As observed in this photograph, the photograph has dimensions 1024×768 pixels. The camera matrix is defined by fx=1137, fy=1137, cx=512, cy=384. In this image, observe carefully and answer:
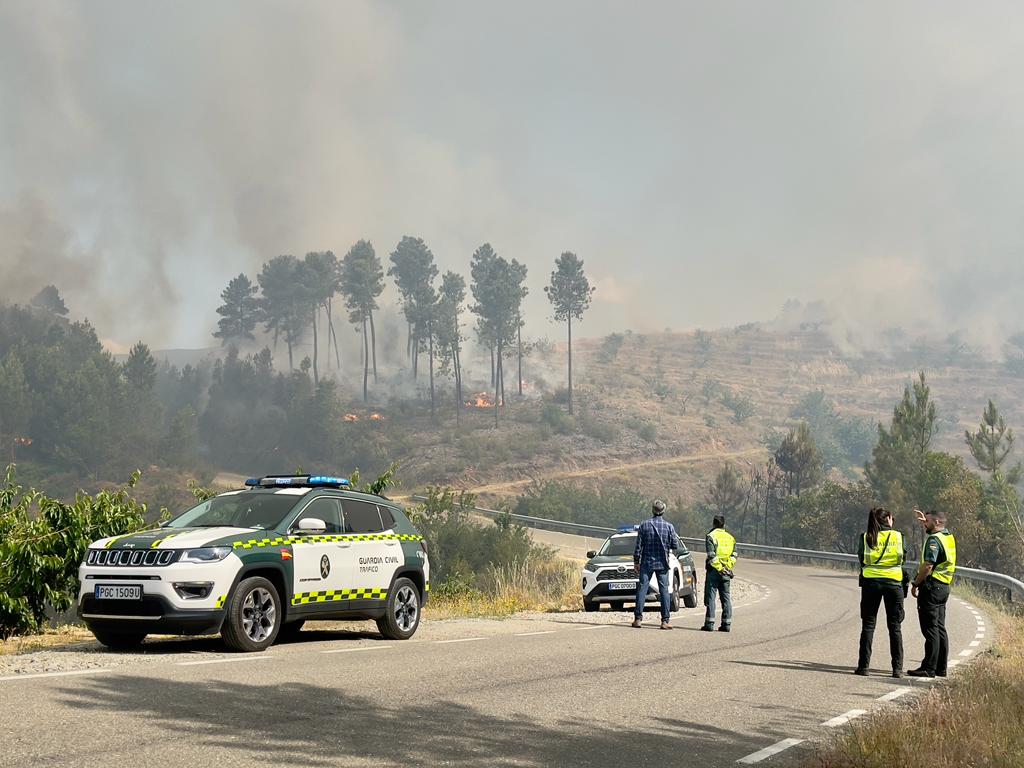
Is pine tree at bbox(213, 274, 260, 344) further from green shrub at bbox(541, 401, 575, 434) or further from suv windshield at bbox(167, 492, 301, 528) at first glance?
suv windshield at bbox(167, 492, 301, 528)

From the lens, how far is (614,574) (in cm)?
2183

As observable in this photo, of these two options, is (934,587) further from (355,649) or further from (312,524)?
(312,524)

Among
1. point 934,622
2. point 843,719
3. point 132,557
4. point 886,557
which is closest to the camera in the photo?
point 843,719

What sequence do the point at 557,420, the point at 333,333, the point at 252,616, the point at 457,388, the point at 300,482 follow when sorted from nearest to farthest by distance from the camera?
the point at 252,616
the point at 300,482
the point at 557,420
the point at 457,388
the point at 333,333

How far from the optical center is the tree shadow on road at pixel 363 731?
682 centimetres

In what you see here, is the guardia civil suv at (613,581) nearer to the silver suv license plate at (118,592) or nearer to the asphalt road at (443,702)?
the asphalt road at (443,702)

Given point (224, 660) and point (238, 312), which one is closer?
point (224, 660)

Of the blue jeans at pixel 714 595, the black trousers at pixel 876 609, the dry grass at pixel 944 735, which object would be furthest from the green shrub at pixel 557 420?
Answer: the dry grass at pixel 944 735

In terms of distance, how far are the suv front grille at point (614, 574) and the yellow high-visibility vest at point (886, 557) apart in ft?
31.5

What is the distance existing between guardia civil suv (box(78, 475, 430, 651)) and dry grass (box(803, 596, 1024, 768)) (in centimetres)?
624

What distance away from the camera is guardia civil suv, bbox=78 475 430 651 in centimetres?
1135

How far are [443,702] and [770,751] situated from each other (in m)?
2.67

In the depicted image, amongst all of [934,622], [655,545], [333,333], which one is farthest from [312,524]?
[333,333]

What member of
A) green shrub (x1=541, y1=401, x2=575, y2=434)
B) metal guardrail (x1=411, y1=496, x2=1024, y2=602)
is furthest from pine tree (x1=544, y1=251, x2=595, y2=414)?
metal guardrail (x1=411, y1=496, x2=1024, y2=602)
